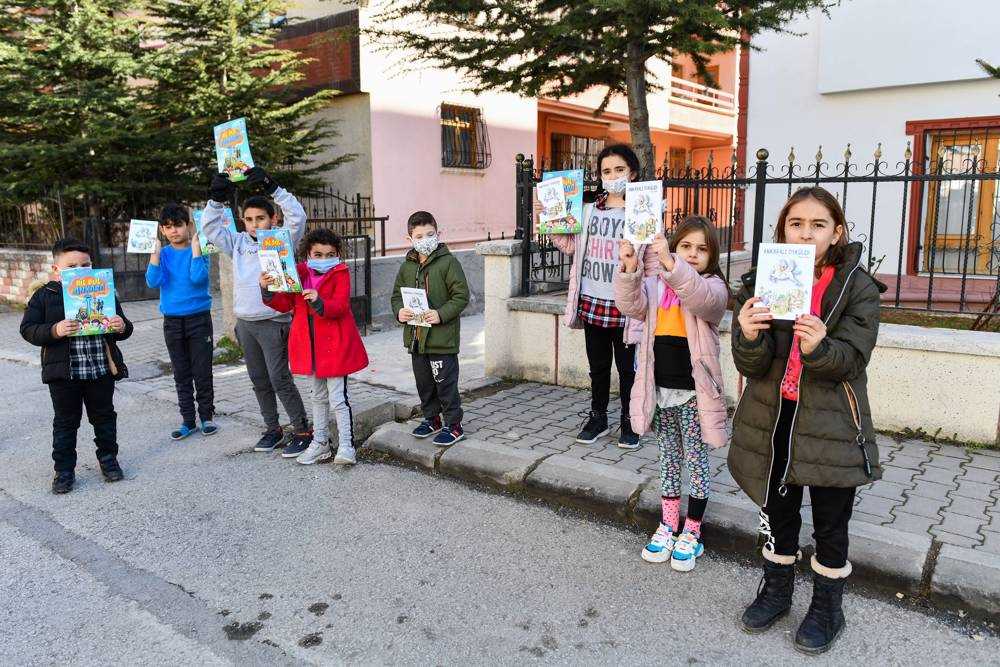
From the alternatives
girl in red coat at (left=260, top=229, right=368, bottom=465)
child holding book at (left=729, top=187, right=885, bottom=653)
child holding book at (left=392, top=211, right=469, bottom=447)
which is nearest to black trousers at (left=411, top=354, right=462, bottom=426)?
child holding book at (left=392, top=211, right=469, bottom=447)

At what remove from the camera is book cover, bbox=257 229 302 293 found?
15.0ft

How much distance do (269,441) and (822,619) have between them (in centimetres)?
394

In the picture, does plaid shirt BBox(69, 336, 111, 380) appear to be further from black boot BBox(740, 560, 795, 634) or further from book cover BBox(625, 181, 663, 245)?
black boot BBox(740, 560, 795, 634)

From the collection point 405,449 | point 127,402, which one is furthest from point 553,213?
point 127,402

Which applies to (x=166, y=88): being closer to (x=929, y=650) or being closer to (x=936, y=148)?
(x=936, y=148)

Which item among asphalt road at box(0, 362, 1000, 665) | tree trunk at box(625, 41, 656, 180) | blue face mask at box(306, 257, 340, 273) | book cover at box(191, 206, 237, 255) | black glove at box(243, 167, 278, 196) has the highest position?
tree trunk at box(625, 41, 656, 180)

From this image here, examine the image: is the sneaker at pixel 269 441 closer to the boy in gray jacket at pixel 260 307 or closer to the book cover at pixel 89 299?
the boy in gray jacket at pixel 260 307

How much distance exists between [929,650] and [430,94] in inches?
502

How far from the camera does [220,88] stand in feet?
37.4

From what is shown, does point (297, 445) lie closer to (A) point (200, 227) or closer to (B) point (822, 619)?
(A) point (200, 227)

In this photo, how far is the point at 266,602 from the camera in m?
3.29

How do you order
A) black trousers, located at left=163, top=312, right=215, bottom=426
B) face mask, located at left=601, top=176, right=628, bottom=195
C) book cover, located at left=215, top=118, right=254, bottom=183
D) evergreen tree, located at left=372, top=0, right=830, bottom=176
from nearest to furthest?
face mask, located at left=601, top=176, right=628, bottom=195 < book cover, located at left=215, top=118, right=254, bottom=183 < black trousers, located at left=163, top=312, right=215, bottom=426 < evergreen tree, located at left=372, top=0, right=830, bottom=176

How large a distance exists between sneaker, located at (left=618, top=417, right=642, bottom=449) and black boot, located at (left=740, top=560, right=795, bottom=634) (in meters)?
1.86

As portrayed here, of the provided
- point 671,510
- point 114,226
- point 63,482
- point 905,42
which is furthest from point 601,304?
point 114,226
